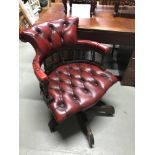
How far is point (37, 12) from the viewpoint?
292 cm

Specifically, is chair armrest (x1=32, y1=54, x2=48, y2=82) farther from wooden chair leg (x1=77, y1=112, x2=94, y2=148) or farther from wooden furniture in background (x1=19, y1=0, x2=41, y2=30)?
wooden furniture in background (x1=19, y1=0, x2=41, y2=30)

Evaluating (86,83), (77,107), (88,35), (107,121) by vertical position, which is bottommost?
(107,121)

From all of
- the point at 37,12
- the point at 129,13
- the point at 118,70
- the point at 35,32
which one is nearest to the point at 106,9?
the point at 129,13

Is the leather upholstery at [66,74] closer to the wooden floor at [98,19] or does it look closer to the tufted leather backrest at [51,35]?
the tufted leather backrest at [51,35]

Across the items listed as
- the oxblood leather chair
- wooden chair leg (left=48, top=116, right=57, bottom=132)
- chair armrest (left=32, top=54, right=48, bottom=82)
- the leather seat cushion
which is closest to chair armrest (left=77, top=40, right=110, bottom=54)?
the oxblood leather chair

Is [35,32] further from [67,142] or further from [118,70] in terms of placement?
[118,70]

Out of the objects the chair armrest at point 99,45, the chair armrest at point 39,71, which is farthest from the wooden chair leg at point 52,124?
the chair armrest at point 99,45

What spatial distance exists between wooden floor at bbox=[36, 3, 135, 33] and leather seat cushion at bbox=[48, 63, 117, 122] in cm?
40

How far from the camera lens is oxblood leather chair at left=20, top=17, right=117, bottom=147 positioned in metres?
1.25

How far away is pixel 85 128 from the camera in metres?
1.49

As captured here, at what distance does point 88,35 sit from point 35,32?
0.55m

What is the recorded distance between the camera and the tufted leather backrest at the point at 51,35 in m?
1.32

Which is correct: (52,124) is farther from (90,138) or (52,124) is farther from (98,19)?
(98,19)

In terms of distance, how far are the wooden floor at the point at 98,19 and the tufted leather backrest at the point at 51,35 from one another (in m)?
0.22
